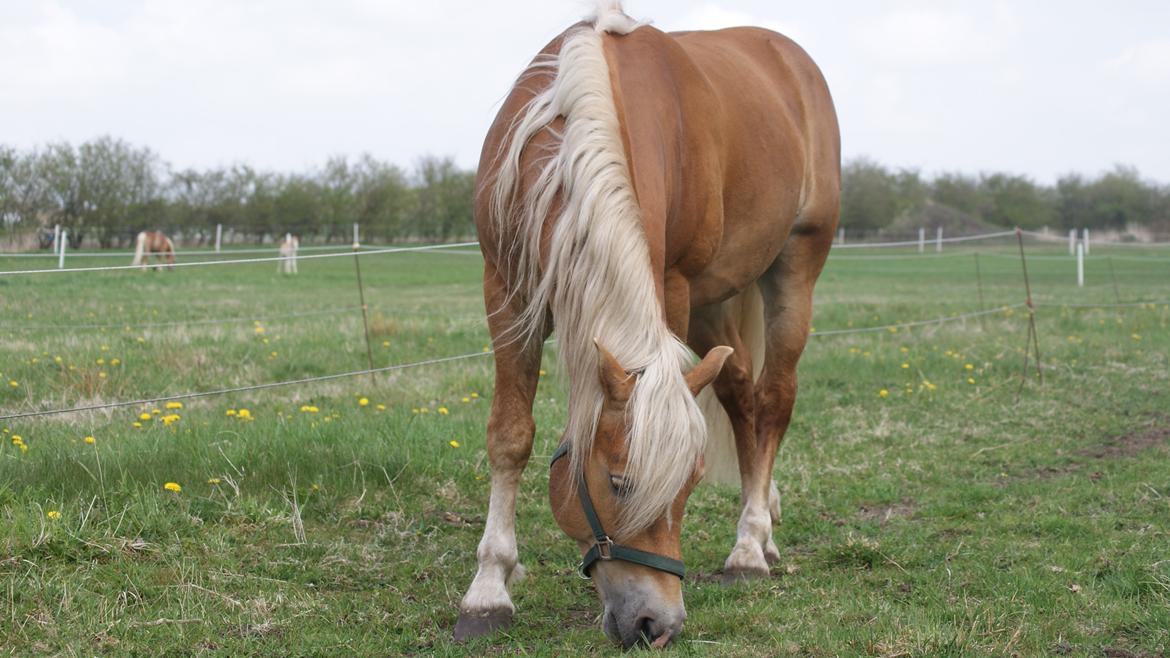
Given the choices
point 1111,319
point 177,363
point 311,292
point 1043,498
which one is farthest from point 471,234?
point 1043,498

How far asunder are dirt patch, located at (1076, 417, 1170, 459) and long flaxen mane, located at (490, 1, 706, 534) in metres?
3.91

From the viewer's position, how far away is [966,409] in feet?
22.2

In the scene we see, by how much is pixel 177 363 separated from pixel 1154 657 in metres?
5.93

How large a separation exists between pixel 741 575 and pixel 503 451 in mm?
1103

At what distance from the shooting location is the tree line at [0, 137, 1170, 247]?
Answer: 28.7m

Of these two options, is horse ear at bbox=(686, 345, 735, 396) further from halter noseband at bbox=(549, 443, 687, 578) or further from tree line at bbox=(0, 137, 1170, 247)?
tree line at bbox=(0, 137, 1170, 247)

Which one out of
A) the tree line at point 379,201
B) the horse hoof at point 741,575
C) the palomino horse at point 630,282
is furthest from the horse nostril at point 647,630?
the tree line at point 379,201

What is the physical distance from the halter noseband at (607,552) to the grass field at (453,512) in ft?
0.88

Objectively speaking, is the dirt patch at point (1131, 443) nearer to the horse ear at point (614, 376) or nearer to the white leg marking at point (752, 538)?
the white leg marking at point (752, 538)

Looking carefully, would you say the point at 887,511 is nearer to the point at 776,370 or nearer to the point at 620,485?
the point at 776,370

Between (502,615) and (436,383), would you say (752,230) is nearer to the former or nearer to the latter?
(502,615)

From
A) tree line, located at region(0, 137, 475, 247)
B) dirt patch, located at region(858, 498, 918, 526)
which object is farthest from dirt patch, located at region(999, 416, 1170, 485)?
tree line, located at region(0, 137, 475, 247)

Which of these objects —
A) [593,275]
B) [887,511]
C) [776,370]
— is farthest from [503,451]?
[887,511]

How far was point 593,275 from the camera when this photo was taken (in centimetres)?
273
